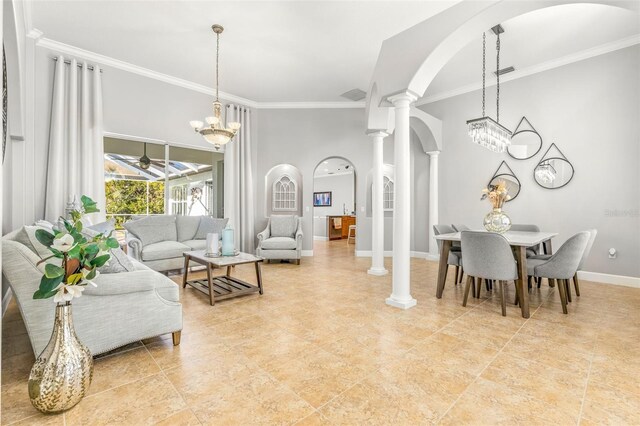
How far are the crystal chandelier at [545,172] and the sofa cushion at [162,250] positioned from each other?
19.2 ft

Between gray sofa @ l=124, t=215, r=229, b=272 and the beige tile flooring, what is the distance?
5.25 feet

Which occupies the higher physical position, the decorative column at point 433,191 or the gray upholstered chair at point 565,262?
the decorative column at point 433,191

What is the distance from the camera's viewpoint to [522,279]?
3215 millimetres

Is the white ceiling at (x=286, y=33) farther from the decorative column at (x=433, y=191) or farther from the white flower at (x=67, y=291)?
the white flower at (x=67, y=291)

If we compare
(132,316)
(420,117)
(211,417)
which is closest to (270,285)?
(132,316)

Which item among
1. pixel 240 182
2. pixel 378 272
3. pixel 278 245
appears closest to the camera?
pixel 378 272

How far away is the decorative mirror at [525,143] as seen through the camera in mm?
5223

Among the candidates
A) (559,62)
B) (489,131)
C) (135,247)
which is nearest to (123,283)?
(135,247)

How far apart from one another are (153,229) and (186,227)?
0.57 m

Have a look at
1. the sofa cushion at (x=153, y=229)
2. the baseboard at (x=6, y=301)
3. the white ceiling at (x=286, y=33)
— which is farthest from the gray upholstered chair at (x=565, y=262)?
the baseboard at (x=6, y=301)

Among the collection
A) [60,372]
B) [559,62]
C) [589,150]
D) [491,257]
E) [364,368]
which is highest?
[559,62]

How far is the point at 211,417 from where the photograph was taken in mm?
1717

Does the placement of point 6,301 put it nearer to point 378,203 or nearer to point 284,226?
point 284,226

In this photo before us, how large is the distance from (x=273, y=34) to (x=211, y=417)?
443 cm
